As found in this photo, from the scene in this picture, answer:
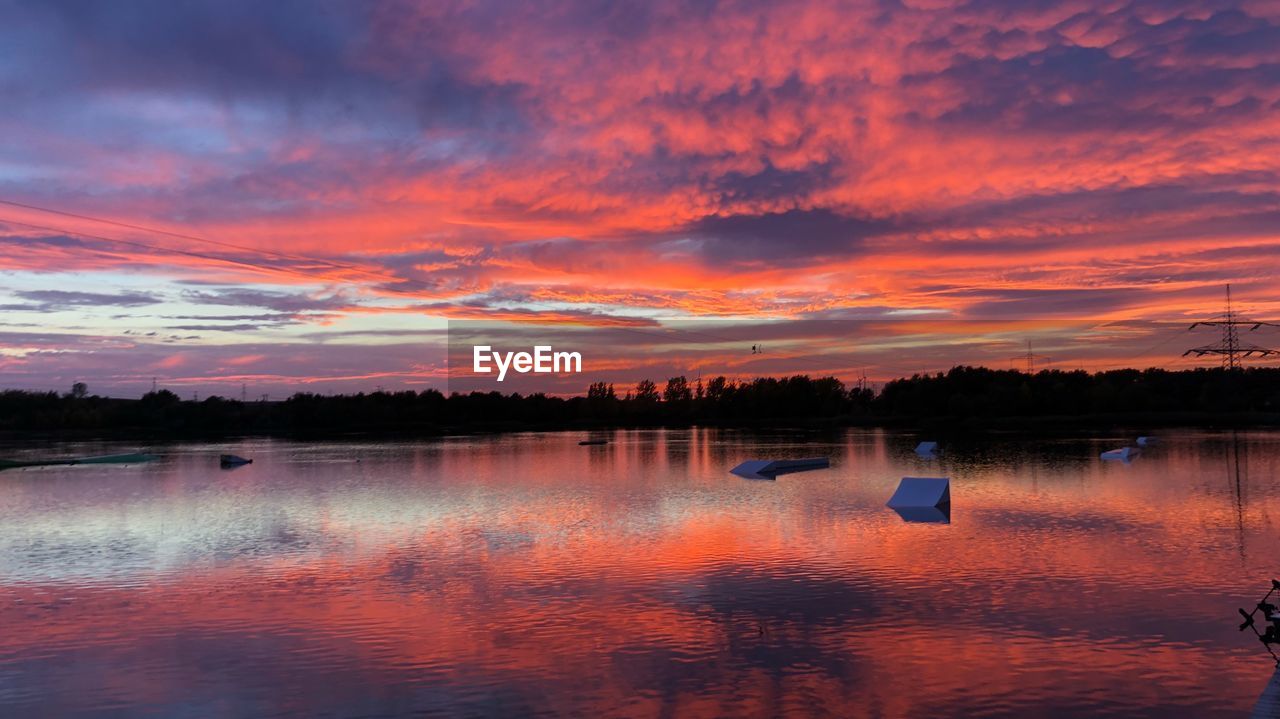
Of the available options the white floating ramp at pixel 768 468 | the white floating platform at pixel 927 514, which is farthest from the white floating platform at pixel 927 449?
the white floating platform at pixel 927 514

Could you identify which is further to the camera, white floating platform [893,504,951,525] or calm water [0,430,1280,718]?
white floating platform [893,504,951,525]

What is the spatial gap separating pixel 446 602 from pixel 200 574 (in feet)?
42.8

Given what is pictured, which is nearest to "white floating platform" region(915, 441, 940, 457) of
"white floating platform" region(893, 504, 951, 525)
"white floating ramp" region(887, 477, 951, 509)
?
"white floating ramp" region(887, 477, 951, 509)

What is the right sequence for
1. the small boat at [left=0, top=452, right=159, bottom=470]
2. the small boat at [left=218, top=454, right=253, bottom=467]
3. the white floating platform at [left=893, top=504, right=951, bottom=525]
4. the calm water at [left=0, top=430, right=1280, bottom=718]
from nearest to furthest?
the calm water at [left=0, top=430, right=1280, bottom=718] < the white floating platform at [left=893, top=504, right=951, bottom=525] < the small boat at [left=218, top=454, right=253, bottom=467] < the small boat at [left=0, top=452, right=159, bottom=470]

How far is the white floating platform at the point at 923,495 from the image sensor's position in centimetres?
5700

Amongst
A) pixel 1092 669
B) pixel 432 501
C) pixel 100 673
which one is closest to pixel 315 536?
pixel 432 501

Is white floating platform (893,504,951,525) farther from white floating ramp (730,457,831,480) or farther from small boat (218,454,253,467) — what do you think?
small boat (218,454,253,467)

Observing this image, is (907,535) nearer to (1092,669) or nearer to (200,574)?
(1092,669)

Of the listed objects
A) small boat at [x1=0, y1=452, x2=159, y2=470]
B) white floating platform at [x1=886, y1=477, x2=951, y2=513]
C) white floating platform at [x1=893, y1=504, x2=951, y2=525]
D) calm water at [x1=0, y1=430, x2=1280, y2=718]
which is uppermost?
small boat at [x1=0, y1=452, x2=159, y2=470]

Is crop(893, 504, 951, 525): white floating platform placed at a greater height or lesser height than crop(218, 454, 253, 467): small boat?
lesser

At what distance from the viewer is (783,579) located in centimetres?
3406

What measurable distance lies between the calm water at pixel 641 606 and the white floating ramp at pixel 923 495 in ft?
5.98

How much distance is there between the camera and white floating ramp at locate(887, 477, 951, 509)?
57031mm

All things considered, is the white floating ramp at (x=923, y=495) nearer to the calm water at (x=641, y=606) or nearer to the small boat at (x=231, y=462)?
the calm water at (x=641, y=606)
